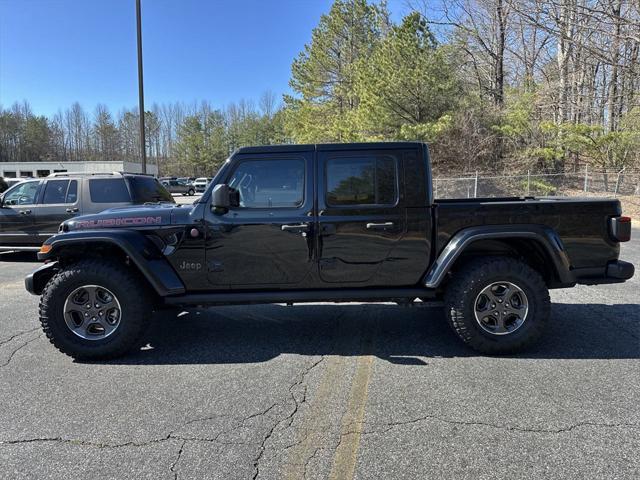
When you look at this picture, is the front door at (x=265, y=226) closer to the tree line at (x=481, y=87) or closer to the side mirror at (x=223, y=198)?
the side mirror at (x=223, y=198)

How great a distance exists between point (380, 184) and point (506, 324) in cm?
175

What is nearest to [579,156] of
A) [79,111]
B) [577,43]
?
[577,43]

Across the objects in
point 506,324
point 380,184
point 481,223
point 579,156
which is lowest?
point 506,324

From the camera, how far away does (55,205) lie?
8.83m

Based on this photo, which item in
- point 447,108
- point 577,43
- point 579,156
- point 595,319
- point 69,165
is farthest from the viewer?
point 69,165

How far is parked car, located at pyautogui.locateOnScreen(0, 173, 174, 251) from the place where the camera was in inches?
337

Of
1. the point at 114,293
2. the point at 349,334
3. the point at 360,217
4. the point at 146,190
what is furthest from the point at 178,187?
the point at 360,217

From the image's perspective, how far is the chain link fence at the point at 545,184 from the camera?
2236 cm

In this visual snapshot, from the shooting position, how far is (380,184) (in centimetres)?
405

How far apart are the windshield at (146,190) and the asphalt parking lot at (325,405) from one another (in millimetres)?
4097

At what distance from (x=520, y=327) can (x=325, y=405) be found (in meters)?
2.00

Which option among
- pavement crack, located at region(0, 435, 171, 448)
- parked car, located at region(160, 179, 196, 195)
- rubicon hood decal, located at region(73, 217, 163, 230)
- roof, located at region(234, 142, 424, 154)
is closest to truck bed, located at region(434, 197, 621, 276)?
roof, located at region(234, 142, 424, 154)

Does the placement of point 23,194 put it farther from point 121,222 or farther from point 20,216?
point 121,222

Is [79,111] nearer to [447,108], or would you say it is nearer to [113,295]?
[447,108]
